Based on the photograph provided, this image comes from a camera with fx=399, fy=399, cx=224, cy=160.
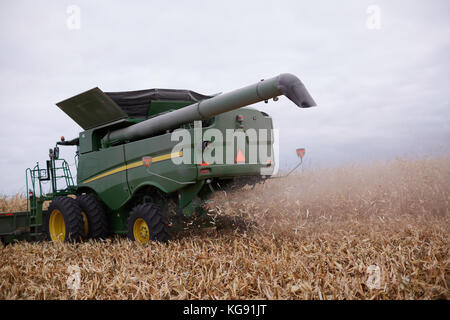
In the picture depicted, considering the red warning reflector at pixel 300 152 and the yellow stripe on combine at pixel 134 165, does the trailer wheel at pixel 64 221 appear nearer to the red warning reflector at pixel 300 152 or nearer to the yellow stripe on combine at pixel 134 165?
the yellow stripe on combine at pixel 134 165

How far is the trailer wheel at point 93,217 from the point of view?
6738 mm

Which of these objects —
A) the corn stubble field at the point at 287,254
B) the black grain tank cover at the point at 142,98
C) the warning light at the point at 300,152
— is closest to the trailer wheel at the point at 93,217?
the corn stubble field at the point at 287,254

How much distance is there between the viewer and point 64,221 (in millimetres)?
6828

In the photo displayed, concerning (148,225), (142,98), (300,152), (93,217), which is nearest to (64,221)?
(93,217)

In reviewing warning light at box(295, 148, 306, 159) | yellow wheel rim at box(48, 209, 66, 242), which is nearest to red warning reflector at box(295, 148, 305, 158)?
warning light at box(295, 148, 306, 159)

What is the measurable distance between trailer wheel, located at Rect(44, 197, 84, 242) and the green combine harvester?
2 centimetres

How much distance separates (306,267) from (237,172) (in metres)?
2.10

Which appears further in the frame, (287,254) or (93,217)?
(93,217)

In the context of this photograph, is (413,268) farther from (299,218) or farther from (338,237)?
(299,218)

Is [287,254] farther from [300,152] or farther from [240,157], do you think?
[240,157]

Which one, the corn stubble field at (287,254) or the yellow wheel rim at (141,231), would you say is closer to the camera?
the corn stubble field at (287,254)

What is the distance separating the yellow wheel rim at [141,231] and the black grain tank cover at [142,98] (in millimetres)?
2024

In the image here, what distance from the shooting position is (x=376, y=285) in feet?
11.1

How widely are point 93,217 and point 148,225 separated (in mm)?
1686
